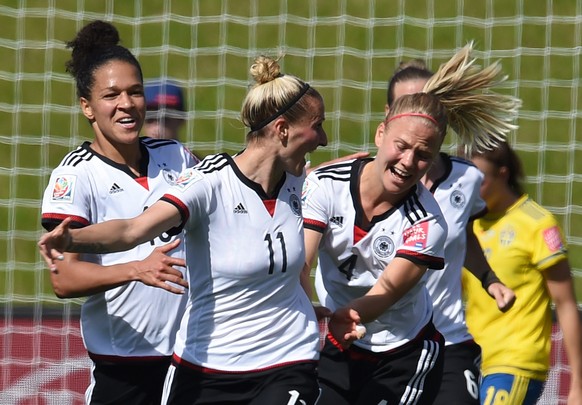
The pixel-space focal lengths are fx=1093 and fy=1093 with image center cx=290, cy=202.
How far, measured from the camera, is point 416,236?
410cm

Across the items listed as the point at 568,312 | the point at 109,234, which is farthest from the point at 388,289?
the point at 568,312

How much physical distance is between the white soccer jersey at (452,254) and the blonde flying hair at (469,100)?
0.59 feet

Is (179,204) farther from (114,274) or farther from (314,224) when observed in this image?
(314,224)

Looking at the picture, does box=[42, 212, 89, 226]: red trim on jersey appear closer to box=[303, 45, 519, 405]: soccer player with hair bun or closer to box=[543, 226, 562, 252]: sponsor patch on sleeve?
box=[303, 45, 519, 405]: soccer player with hair bun

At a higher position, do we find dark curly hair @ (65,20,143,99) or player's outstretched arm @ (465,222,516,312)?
dark curly hair @ (65,20,143,99)

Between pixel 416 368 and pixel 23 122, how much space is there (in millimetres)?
6477

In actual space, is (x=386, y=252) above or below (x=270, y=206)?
below

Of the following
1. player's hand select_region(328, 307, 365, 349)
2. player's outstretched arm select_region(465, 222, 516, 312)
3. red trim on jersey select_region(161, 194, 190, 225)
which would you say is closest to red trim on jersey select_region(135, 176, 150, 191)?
red trim on jersey select_region(161, 194, 190, 225)

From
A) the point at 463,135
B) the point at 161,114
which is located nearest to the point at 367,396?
the point at 463,135

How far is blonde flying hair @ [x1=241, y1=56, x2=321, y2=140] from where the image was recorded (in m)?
3.78

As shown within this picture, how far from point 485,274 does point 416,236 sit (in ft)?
2.58

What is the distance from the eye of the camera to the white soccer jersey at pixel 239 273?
3.70 metres

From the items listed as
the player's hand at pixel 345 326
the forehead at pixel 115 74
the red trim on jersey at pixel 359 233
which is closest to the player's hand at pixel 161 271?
the player's hand at pixel 345 326

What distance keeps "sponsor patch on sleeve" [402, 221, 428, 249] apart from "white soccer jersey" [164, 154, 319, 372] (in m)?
0.47
